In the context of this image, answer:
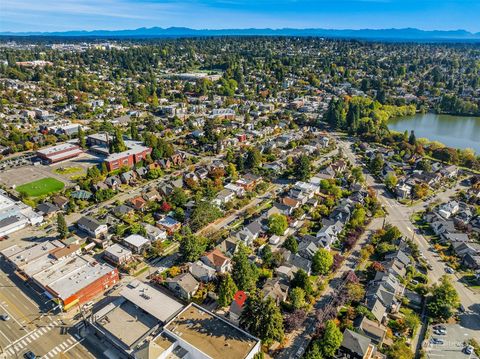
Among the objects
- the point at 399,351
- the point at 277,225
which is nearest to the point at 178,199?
the point at 277,225

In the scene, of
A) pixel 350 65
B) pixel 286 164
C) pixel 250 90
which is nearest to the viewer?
pixel 286 164

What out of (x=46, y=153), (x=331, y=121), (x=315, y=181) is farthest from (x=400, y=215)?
(x=46, y=153)

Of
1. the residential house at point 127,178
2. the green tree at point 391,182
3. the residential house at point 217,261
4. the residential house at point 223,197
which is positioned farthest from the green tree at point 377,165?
the residential house at point 127,178

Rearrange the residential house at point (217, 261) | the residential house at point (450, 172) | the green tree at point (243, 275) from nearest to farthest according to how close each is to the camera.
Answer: the green tree at point (243, 275) → the residential house at point (217, 261) → the residential house at point (450, 172)

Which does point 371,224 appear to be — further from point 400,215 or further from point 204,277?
point 204,277

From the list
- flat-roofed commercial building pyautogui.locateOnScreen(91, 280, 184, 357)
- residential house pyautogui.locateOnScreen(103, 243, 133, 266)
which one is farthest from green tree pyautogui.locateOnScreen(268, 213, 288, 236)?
residential house pyautogui.locateOnScreen(103, 243, 133, 266)

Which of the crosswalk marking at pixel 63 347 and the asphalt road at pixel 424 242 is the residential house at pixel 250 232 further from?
the crosswalk marking at pixel 63 347
